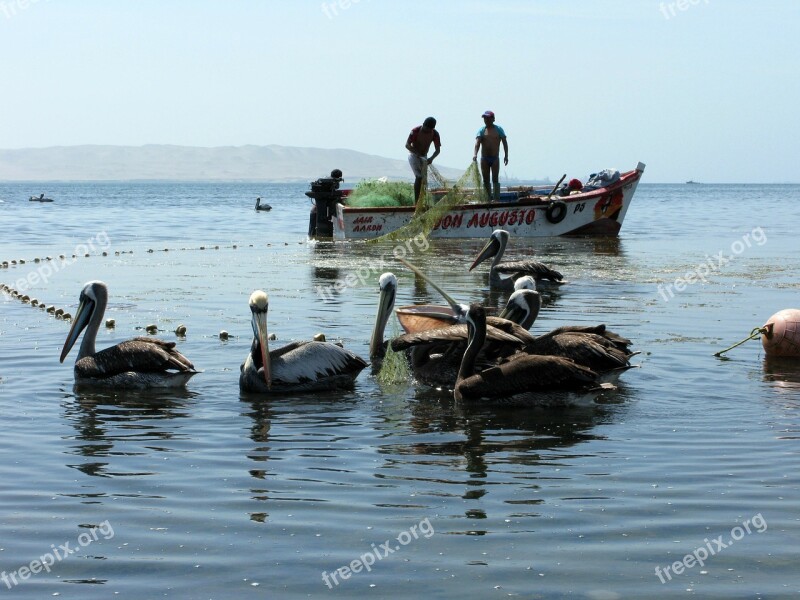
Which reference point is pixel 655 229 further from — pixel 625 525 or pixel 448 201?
pixel 625 525

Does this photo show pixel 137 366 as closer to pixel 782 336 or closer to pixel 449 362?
pixel 449 362

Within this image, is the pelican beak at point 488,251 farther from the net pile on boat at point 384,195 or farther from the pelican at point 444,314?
the net pile on boat at point 384,195

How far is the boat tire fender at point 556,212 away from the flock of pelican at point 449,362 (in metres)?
14.4

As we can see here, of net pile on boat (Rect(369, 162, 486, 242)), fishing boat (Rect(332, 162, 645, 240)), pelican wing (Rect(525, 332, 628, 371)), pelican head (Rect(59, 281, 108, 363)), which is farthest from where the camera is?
fishing boat (Rect(332, 162, 645, 240))

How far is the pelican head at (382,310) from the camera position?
945 cm

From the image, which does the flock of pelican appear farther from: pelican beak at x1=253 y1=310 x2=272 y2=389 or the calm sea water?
the calm sea water

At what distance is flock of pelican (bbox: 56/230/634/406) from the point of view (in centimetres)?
770

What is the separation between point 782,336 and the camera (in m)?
9.38

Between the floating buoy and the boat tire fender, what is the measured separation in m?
13.8

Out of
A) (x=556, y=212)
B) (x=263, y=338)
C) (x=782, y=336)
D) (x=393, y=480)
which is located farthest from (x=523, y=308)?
(x=556, y=212)

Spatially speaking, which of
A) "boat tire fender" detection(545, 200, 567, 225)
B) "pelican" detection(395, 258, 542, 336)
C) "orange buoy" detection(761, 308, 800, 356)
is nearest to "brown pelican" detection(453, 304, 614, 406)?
"pelican" detection(395, 258, 542, 336)

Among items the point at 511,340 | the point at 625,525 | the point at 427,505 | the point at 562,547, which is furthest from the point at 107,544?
the point at 511,340

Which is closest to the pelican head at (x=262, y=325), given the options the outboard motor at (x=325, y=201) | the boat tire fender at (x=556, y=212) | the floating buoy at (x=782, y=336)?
the floating buoy at (x=782, y=336)

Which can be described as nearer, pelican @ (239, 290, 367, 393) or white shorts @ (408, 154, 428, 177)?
pelican @ (239, 290, 367, 393)
